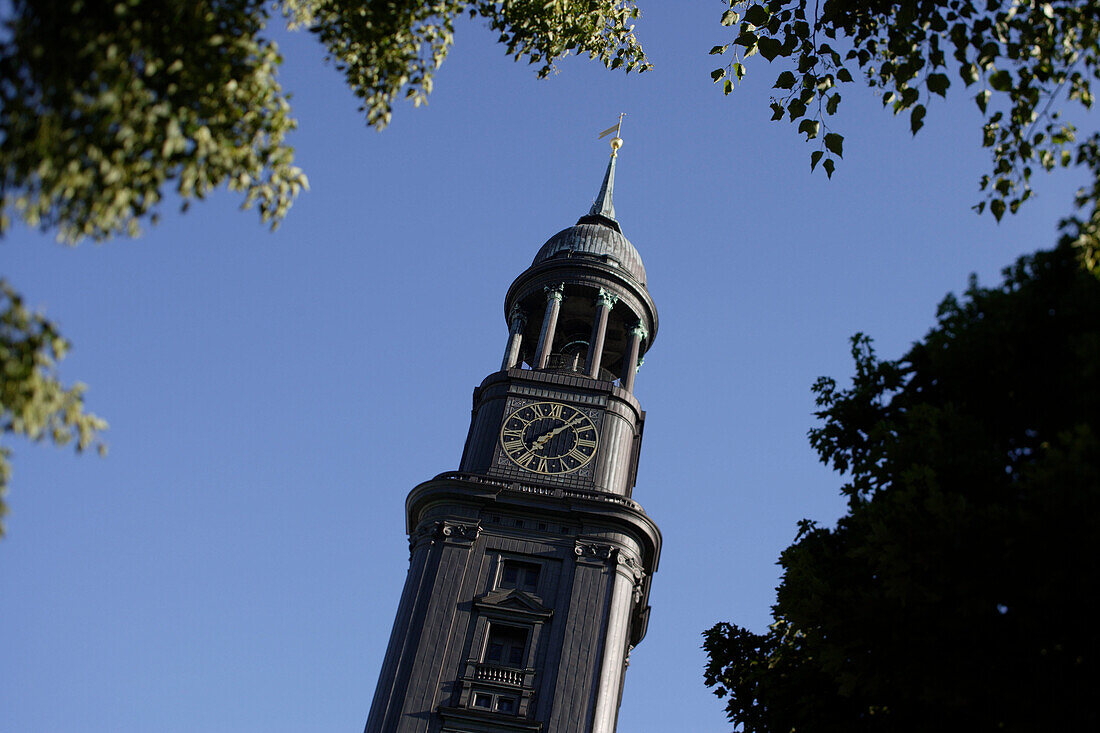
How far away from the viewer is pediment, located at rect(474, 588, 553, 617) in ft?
106

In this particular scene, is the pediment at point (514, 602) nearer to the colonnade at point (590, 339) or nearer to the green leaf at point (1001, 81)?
the colonnade at point (590, 339)

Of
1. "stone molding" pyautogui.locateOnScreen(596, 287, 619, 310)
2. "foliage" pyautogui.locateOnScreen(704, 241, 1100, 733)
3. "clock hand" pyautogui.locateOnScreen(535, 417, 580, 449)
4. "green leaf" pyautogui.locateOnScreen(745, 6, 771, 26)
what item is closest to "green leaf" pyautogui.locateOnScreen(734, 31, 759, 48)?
"green leaf" pyautogui.locateOnScreen(745, 6, 771, 26)

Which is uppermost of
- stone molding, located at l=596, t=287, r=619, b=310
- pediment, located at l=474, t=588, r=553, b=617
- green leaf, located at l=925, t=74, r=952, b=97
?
stone molding, located at l=596, t=287, r=619, b=310

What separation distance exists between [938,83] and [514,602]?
2310 centimetres

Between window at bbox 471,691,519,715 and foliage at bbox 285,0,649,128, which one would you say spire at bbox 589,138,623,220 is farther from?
foliage at bbox 285,0,649,128

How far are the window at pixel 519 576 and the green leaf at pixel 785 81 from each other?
2178 centimetres

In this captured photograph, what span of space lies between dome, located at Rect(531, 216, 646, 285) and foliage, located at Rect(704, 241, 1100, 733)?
88.4 feet

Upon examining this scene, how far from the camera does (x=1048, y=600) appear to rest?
12.0 m

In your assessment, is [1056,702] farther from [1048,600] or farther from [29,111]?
[29,111]

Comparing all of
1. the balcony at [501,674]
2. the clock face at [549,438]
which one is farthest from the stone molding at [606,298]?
the balcony at [501,674]

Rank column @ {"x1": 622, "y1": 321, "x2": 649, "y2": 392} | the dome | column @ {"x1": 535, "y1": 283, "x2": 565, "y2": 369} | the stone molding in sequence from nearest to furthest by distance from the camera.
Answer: column @ {"x1": 535, "y1": 283, "x2": 565, "y2": 369} < column @ {"x1": 622, "y1": 321, "x2": 649, "y2": 392} < the stone molding < the dome

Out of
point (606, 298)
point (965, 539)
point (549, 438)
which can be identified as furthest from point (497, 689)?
point (965, 539)

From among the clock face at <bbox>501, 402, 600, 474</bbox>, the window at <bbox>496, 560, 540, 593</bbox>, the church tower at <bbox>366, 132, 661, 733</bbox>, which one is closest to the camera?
the church tower at <bbox>366, 132, 661, 733</bbox>

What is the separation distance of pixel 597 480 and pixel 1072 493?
24647 millimetres
